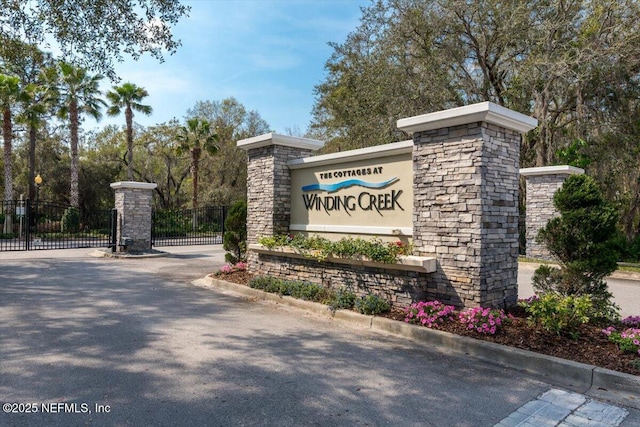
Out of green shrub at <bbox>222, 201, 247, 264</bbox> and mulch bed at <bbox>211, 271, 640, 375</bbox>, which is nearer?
mulch bed at <bbox>211, 271, 640, 375</bbox>

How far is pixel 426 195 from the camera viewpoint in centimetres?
622

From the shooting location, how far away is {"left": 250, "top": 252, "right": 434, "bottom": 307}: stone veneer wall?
6.21 meters

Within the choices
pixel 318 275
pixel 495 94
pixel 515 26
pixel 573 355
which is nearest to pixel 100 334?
pixel 318 275

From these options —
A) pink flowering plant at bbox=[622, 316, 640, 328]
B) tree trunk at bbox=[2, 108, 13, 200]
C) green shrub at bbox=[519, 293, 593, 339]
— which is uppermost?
tree trunk at bbox=[2, 108, 13, 200]

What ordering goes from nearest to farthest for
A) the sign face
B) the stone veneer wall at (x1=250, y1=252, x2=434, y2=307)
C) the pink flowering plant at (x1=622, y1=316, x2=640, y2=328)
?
the pink flowering plant at (x1=622, y1=316, x2=640, y2=328) → the stone veneer wall at (x1=250, y1=252, x2=434, y2=307) → the sign face

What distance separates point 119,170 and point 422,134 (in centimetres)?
2995

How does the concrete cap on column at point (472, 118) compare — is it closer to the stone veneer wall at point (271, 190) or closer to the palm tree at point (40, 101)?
the stone veneer wall at point (271, 190)

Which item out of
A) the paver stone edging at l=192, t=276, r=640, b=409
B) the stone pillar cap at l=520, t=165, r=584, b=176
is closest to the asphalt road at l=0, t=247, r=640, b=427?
the paver stone edging at l=192, t=276, r=640, b=409

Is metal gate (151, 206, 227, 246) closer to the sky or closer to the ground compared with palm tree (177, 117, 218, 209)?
closer to the ground

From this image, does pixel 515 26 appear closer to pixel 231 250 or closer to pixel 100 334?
pixel 231 250

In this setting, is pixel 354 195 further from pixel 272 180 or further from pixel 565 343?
pixel 565 343

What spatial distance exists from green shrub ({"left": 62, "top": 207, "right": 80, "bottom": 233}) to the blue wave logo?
18.6 meters

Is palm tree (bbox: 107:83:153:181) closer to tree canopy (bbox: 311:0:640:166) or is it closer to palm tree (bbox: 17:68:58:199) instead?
palm tree (bbox: 17:68:58:199)

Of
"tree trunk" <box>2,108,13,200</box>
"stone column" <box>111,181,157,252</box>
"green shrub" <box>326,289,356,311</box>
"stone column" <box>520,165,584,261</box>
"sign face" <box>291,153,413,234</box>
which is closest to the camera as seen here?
"green shrub" <box>326,289,356,311</box>
